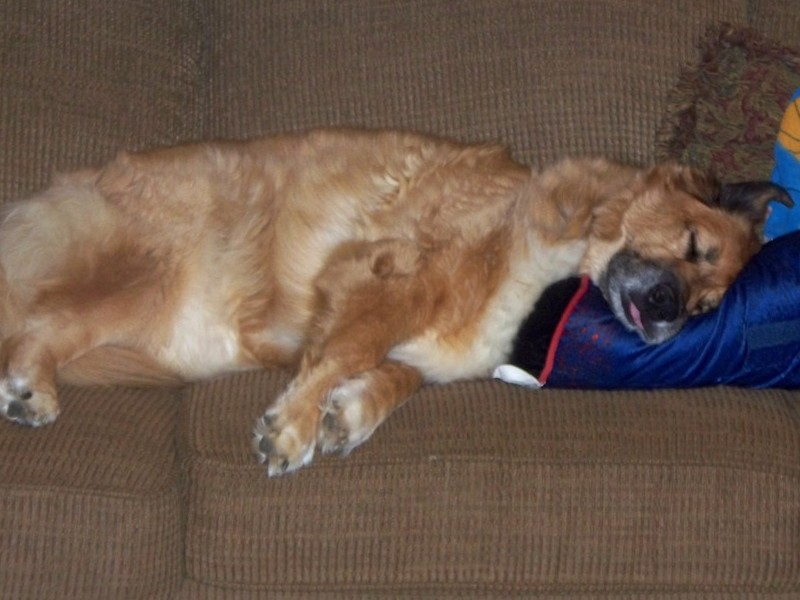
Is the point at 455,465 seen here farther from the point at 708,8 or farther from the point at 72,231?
the point at 708,8

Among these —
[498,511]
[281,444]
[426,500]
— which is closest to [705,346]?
[498,511]

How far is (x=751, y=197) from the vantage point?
269 centimetres

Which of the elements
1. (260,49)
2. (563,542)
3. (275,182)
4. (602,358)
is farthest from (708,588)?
(260,49)

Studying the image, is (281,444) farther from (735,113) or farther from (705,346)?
(735,113)

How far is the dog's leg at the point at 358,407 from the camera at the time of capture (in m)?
2.29

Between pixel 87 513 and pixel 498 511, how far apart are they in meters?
0.92

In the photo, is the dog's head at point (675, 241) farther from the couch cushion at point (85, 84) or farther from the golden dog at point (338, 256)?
the couch cushion at point (85, 84)

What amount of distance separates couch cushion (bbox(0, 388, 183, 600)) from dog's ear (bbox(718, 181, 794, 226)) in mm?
1655

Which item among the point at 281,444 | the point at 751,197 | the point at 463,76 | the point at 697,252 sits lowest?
the point at 281,444

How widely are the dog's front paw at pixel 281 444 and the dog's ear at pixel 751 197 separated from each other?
1331 mm

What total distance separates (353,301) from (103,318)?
67 centimetres

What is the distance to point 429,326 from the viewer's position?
103 inches

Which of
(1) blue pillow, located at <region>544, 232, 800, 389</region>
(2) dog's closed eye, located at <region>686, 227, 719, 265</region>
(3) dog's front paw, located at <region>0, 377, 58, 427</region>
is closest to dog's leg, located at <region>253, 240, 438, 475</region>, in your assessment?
(1) blue pillow, located at <region>544, 232, 800, 389</region>

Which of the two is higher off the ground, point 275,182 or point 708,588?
point 275,182
